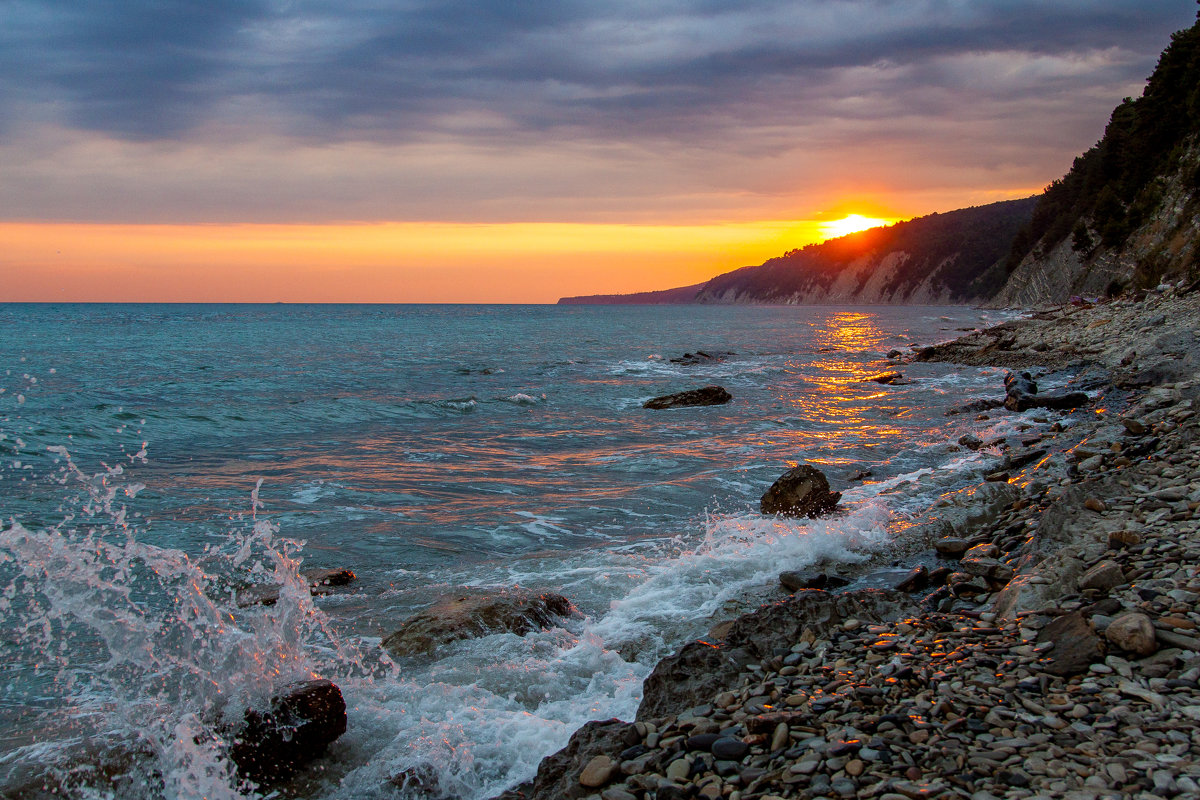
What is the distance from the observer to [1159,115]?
52.7m

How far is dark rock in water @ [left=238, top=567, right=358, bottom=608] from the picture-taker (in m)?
8.31

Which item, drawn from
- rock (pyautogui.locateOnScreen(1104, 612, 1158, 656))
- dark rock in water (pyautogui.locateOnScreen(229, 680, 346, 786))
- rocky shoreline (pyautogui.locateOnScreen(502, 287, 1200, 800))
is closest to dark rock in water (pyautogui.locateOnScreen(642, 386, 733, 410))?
rocky shoreline (pyautogui.locateOnScreen(502, 287, 1200, 800))

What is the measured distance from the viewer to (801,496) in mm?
10633

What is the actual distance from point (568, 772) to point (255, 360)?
45.3 metres

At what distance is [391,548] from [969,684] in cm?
784

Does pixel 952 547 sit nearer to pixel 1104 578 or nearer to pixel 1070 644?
pixel 1104 578

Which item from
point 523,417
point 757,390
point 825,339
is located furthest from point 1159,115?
point 523,417

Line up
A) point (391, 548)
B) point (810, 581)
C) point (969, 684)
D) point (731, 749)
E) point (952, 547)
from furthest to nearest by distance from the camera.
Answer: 1. point (391, 548)
2. point (952, 547)
3. point (810, 581)
4. point (969, 684)
5. point (731, 749)

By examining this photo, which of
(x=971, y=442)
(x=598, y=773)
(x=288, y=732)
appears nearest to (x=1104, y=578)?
(x=598, y=773)

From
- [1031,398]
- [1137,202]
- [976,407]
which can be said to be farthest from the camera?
[1137,202]

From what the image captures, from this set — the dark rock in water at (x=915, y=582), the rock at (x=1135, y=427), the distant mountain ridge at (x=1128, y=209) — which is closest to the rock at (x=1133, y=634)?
the dark rock in water at (x=915, y=582)

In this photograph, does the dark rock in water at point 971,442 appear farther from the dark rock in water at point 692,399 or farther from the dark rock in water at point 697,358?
the dark rock in water at point 697,358

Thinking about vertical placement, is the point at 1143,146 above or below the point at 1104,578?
above

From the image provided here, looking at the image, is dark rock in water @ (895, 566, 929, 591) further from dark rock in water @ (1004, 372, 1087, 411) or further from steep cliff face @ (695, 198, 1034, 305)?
steep cliff face @ (695, 198, 1034, 305)
